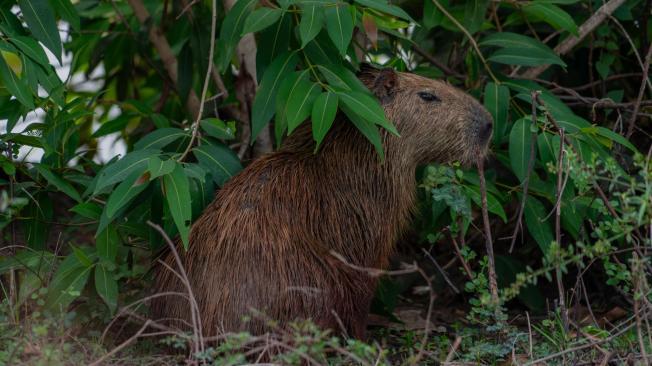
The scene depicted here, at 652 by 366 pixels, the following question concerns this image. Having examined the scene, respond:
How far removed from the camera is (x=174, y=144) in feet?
13.9

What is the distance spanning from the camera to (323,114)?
3.63 m

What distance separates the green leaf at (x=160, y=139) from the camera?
3998 mm

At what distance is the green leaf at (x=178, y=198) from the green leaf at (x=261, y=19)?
63cm

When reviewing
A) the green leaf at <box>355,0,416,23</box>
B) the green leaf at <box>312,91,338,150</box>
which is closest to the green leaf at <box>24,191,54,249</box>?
the green leaf at <box>312,91,338,150</box>

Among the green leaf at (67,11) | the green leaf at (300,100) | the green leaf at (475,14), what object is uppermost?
the green leaf at (67,11)

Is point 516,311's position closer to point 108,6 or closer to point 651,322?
point 651,322

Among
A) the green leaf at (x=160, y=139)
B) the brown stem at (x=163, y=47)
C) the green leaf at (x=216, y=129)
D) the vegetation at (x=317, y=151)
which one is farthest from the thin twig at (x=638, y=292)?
the brown stem at (x=163, y=47)

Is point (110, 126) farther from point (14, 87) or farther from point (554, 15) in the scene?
point (554, 15)

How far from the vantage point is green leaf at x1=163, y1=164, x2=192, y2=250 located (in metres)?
3.47

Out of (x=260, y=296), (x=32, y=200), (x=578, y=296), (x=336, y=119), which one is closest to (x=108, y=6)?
(x=32, y=200)

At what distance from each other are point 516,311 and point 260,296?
2.18 metres

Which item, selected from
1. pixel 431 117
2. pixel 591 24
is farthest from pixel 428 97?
pixel 591 24

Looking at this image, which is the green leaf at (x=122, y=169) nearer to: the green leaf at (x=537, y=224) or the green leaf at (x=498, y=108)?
the green leaf at (x=498, y=108)

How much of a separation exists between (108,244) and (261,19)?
115 centimetres
